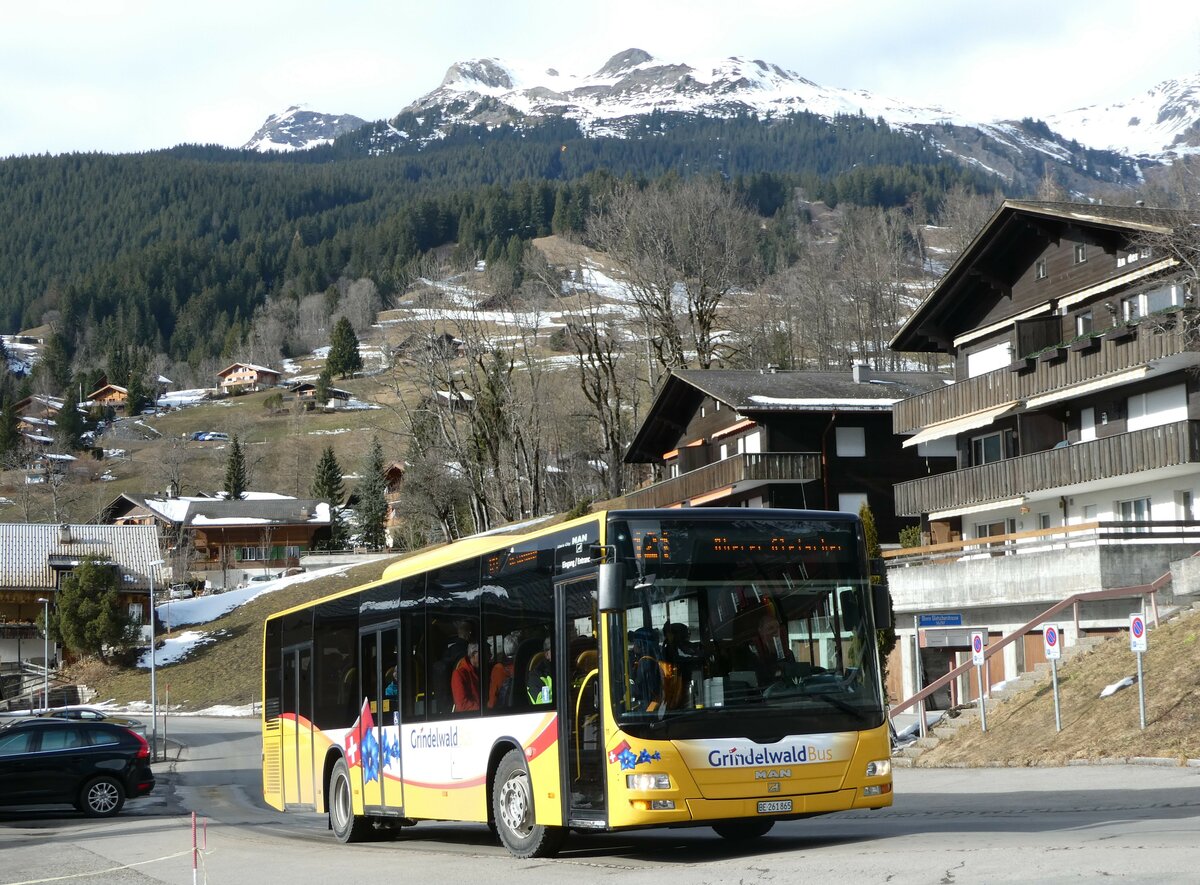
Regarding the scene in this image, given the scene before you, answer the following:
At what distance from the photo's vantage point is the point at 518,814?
13625 mm

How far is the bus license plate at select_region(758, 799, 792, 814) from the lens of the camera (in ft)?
39.7

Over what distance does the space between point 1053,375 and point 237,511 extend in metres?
90.0

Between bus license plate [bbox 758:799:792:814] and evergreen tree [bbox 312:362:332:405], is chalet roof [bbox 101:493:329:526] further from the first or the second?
bus license plate [bbox 758:799:792:814]

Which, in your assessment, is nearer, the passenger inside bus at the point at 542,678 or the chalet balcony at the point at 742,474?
the passenger inside bus at the point at 542,678

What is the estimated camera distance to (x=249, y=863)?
Result: 50.5ft

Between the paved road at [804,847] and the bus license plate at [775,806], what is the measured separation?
15.6 inches

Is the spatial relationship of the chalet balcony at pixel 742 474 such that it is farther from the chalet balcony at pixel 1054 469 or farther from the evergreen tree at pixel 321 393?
the evergreen tree at pixel 321 393

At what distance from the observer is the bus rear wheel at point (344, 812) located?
700 inches

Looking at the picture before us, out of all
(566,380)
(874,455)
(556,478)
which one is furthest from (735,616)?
(566,380)

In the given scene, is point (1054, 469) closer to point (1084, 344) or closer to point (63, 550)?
point (1084, 344)

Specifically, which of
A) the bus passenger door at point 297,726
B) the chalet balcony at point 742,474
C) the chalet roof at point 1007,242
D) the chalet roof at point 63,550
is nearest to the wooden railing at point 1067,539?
the chalet roof at point 1007,242

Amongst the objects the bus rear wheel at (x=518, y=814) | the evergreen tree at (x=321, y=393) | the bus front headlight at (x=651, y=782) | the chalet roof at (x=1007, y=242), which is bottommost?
the bus rear wheel at (x=518, y=814)

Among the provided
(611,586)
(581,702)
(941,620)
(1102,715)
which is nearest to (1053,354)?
(941,620)

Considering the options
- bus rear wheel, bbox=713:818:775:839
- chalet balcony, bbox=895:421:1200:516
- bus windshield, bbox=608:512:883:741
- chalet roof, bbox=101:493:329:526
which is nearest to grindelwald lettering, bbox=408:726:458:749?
bus rear wheel, bbox=713:818:775:839
